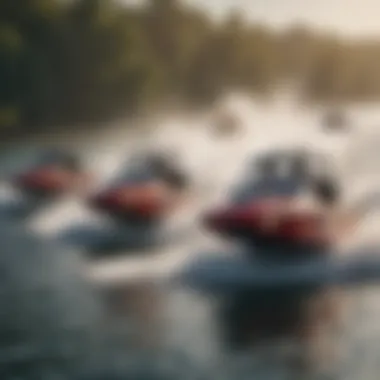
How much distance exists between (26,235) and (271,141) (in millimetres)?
403

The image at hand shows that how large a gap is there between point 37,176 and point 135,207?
0.16 metres

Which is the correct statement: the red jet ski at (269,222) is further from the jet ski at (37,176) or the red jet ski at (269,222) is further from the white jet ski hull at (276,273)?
the jet ski at (37,176)

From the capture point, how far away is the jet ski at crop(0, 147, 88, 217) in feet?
5.07

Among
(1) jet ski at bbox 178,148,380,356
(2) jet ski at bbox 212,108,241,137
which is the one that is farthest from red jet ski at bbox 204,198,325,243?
(2) jet ski at bbox 212,108,241,137

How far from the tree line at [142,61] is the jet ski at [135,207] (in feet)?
0.32

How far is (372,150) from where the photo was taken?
1.47 m

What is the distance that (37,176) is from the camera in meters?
1.56

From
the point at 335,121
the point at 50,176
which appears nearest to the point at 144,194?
the point at 50,176

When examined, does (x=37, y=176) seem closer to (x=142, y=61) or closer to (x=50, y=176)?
(x=50, y=176)

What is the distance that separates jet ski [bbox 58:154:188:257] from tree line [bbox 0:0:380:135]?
10 cm

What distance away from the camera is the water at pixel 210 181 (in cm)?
145

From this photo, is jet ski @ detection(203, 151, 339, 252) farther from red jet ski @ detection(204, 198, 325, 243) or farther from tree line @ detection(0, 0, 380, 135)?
tree line @ detection(0, 0, 380, 135)

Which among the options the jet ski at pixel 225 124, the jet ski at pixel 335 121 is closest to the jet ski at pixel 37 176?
the jet ski at pixel 225 124

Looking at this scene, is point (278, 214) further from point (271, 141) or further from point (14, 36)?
point (14, 36)
